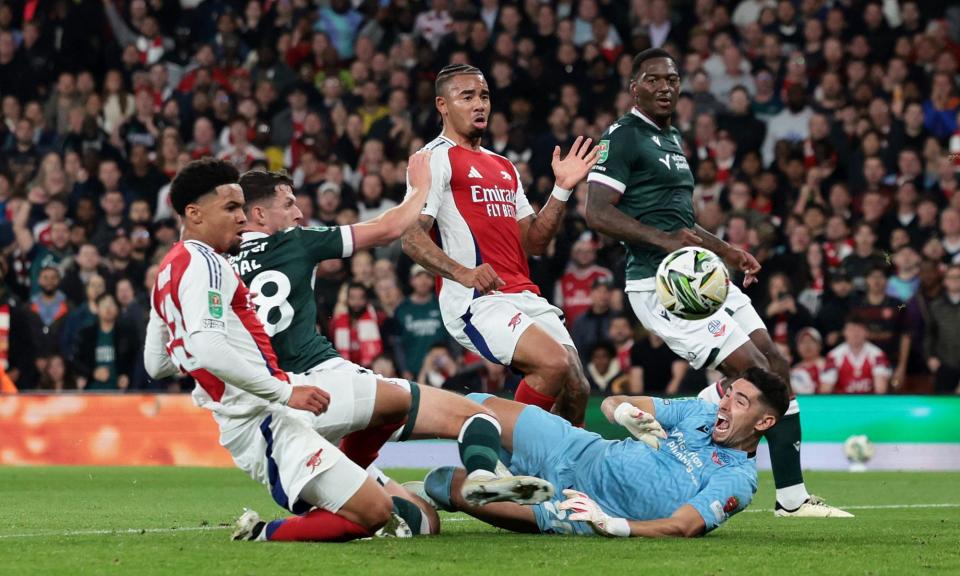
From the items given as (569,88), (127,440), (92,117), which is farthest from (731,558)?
(92,117)

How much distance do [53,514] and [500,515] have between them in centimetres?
296

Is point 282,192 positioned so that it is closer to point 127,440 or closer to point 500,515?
point 500,515

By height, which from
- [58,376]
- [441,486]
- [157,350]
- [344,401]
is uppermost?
[157,350]

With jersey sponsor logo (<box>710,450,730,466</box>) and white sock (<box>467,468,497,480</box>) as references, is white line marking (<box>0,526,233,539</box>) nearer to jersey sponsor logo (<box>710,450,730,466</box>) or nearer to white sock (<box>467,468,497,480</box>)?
white sock (<box>467,468,497,480</box>)

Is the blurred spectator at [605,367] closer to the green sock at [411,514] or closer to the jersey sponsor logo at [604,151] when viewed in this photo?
the jersey sponsor logo at [604,151]

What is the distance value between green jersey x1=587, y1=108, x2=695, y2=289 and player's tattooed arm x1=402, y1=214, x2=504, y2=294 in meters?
1.27

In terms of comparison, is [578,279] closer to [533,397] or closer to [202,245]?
[533,397]

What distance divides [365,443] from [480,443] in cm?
89

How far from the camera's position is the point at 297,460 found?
6.38 meters

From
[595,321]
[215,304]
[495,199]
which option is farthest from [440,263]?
[595,321]

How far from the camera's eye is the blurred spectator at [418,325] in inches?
584

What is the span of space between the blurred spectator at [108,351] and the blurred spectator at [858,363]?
7.01 metres

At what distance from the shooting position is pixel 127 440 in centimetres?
1464

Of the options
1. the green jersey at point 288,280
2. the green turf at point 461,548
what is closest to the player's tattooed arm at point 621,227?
the green turf at point 461,548
